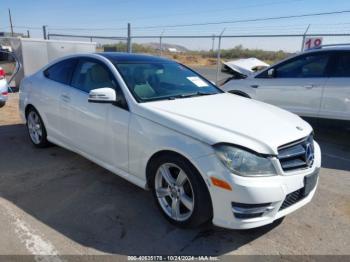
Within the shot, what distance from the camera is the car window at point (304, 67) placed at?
5.77m

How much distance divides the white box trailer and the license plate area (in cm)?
1040

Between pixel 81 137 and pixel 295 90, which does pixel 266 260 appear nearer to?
pixel 81 137

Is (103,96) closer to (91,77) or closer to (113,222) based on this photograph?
(91,77)

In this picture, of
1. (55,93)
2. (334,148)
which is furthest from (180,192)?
(334,148)

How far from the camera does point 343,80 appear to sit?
5.47 m

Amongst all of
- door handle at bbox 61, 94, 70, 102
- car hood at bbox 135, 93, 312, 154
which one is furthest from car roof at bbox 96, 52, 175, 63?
car hood at bbox 135, 93, 312, 154

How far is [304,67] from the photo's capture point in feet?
19.7

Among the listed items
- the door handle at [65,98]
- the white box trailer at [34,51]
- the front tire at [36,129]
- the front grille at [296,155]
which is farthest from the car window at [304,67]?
the white box trailer at [34,51]

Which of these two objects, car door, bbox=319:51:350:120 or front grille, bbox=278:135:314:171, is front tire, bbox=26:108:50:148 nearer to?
front grille, bbox=278:135:314:171

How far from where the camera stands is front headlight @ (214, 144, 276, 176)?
2596 mm

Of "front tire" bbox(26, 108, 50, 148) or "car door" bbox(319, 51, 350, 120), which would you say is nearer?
"front tire" bbox(26, 108, 50, 148)

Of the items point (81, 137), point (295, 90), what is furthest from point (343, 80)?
point (81, 137)

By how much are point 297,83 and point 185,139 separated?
394 centimetres

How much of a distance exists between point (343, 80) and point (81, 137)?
4.28m
